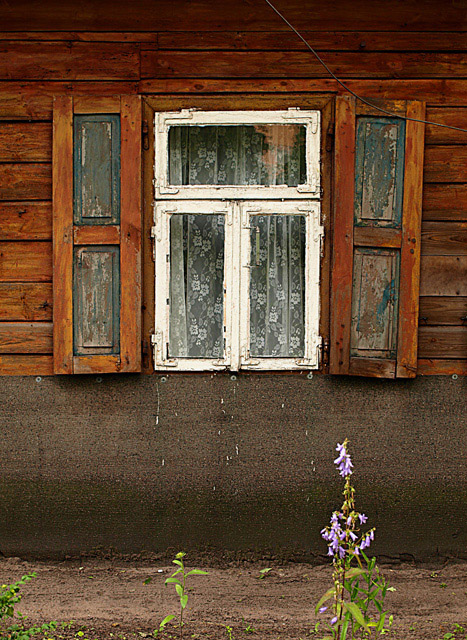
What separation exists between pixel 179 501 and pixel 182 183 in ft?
6.13

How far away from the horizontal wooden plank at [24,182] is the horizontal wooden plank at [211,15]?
2.60 feet

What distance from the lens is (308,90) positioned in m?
3.78

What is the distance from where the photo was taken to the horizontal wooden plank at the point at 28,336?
3.82m

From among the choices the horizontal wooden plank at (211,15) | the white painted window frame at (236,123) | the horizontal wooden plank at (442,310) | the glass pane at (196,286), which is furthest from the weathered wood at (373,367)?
the horizontal wooden plank at (211,15)

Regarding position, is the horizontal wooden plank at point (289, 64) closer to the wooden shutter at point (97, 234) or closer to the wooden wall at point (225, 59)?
the wooden wall at point (225, 59)

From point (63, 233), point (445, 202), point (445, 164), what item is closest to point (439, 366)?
point (445, 202)

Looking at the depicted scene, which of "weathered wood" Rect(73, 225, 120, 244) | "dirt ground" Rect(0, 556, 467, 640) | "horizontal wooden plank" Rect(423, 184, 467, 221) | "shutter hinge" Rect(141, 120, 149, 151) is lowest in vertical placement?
"dirt ground" Rect(0, 556, 467, 640)

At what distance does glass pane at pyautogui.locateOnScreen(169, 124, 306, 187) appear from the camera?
3830 mm

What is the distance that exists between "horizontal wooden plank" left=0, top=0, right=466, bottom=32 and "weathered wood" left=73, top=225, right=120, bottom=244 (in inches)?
45.0

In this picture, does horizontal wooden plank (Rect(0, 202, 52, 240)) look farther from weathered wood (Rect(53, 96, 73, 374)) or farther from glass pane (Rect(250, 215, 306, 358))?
glass pane (Rect(250, 215, 306, 358))

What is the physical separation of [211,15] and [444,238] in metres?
1.85

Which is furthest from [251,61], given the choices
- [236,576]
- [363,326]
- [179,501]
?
[236,576]

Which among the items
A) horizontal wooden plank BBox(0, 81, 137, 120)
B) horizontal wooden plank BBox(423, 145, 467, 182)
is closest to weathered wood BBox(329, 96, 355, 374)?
horizontal wooden plank BBox(423, 145, 467, 182)

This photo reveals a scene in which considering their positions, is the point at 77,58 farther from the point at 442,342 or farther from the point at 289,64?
the point at 442,342
